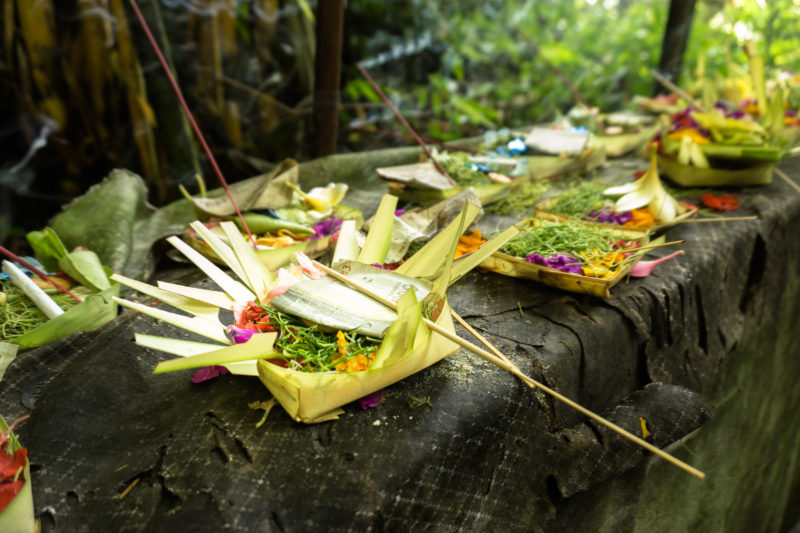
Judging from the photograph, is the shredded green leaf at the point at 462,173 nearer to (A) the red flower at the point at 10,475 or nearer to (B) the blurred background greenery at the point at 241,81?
(B) the blurred background greenery at the point at 241,81

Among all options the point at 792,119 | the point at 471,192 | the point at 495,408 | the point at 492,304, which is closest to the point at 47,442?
the point at 495,408

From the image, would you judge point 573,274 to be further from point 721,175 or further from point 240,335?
point 721,175

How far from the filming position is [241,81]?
11.1 feet

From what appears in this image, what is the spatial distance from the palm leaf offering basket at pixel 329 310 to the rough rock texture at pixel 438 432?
0.08 metres

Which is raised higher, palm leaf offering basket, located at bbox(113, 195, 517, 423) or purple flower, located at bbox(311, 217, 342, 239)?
palm leaf offering basket, located at bbox(113, 195, 517, 423)

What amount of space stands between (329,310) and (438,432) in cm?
32

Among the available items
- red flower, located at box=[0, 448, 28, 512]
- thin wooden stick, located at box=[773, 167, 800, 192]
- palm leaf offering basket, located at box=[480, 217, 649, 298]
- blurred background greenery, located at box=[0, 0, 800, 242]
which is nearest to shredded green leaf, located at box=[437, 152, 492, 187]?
palm leaf offering basket, located at box=[480, 217, 649, 298]

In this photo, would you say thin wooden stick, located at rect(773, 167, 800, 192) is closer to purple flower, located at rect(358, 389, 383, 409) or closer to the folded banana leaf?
the folded banana leaf

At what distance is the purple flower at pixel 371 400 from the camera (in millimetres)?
1000

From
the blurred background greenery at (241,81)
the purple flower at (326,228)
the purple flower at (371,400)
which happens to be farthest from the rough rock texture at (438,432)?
the blurred background greenery at (241,81)

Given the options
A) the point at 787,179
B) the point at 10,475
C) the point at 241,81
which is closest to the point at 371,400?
the point at 10,475

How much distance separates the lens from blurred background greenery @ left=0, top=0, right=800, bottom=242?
2.79 meters

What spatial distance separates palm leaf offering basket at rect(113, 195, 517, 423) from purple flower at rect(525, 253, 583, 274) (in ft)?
1.03

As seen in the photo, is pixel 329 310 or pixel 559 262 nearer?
pixel 329 310
